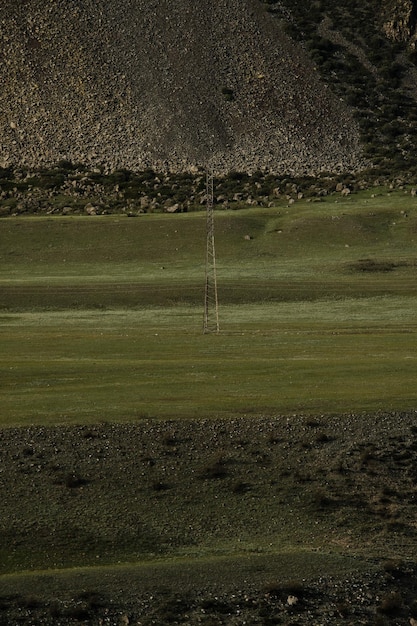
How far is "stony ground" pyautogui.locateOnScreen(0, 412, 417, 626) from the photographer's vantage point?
87.6 ft

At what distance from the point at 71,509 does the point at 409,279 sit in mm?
56304

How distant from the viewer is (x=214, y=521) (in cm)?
3083

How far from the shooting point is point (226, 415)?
118ft

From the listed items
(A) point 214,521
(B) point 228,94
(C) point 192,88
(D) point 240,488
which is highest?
(C) point 192,88

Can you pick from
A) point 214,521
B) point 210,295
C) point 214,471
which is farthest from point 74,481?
point 210,295

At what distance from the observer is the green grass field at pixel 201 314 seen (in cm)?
3824

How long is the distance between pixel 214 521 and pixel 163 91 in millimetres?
113250

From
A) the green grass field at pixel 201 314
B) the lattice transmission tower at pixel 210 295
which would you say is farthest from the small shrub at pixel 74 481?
the lattice transmission tower at pixel 210 295

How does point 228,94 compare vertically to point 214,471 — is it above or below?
above

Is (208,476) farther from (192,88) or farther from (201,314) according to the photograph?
(192,88)

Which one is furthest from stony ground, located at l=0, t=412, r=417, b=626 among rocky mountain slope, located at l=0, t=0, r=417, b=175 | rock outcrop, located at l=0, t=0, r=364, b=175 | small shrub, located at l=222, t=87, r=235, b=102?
small shrub, located at l=222, t=87, r=235, b=102

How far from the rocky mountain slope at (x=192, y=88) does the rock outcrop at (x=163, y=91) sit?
176 millimetres

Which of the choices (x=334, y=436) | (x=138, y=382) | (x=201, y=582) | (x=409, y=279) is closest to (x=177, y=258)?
(x=409, y=279)

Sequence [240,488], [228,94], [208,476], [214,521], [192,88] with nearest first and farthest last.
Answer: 1. [214,521]
2. [240,488]
3. [208,476]
4. [192,88]
5. [228,94]
